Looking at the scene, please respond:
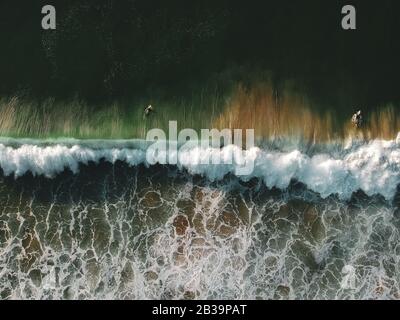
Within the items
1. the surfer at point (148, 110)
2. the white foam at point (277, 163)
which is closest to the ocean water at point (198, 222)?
the white foam at point (277, 163)

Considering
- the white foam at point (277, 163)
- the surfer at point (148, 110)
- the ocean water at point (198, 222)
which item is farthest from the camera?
the surfer at point (148, 110)

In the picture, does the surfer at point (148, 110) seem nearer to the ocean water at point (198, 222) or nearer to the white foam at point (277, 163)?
the ocean water at point (198, 222)

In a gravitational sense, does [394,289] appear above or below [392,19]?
below

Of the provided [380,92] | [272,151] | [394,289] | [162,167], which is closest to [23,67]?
[162,167]

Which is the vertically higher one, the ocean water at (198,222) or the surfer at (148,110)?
the surfer at (148,110)

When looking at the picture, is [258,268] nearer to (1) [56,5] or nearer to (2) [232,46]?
(2) [232,46]

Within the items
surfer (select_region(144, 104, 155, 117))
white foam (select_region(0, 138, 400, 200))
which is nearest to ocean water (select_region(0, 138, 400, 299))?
white foam (select_region(0, 138, 400, 200))
